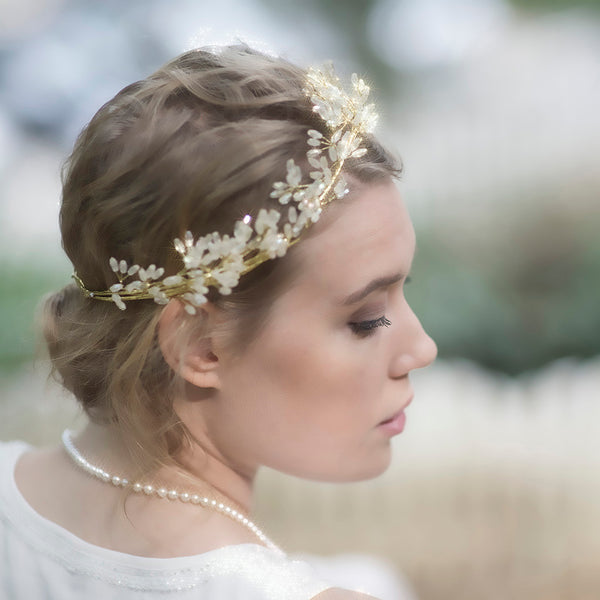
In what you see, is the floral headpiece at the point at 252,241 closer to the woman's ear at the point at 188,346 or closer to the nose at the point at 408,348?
the woman's ear at the point at 188,346

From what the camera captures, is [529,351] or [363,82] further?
[529,351]

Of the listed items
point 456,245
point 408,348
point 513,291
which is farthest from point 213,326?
point 513,291

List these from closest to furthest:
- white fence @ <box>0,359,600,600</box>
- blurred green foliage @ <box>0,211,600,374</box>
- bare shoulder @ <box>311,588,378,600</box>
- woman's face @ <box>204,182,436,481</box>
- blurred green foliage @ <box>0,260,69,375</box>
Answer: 1. bare shoulder @ <box>311,588,378,600</box>
2. woman's face @ <box>204,182,436,481</box>
3. white fence @ <box>0,359,600,600</box>
4. blurred green foliage @ <box>0,260,69,375</box>
5. blurred green foliage @ <box>0,211,600,374</box>

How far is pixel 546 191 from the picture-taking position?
3.38m

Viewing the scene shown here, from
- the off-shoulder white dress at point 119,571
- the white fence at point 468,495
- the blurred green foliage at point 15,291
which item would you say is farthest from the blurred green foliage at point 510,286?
the off-shoulder white dress at point 119,571

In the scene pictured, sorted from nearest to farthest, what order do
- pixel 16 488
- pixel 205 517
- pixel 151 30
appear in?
pixel 205 517 → pixel 16 488 → pixel 151 30

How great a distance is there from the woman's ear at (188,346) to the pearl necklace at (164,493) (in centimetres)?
14

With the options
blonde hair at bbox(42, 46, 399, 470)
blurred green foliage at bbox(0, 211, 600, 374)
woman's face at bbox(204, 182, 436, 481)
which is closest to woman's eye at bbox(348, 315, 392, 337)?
woman's face at bbox(204, 182, 436, 481)

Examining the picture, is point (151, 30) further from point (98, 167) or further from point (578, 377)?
point (578, 377)

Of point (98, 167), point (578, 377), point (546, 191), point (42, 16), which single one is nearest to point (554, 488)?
point (578, 377)

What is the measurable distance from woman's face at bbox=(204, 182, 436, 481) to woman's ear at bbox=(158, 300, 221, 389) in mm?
18

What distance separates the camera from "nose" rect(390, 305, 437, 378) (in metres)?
0.99

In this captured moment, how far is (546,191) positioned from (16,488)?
295 centimetres

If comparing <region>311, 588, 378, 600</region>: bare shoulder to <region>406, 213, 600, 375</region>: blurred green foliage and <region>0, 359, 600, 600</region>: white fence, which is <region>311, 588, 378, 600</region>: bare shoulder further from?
<region>406, 213, 600, 375</region>: blurred green foliage
